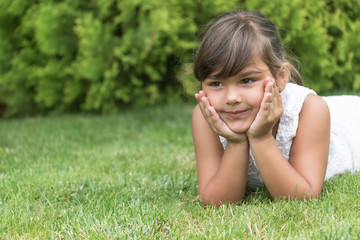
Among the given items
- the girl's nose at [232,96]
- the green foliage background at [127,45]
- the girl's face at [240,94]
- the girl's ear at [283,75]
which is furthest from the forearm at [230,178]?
the green foliage background at [127,45]

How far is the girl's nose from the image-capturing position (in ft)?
7.28

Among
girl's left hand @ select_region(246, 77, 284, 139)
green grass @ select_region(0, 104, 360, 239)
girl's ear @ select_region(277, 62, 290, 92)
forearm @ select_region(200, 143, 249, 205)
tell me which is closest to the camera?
green grass @ select_region(0, 104, 360, 239)

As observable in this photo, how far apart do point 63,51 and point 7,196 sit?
15.4 ft

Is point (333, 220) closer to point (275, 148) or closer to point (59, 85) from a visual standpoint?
point (275, 148)

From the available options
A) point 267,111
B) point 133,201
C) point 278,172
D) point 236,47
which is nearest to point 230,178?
point 278,172

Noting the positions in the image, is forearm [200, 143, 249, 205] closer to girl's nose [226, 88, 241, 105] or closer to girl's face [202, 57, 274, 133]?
girl's face [202, 57, 274, 133]

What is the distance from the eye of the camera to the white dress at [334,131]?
2502mm

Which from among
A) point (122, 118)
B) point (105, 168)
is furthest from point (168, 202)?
point (122, 118)

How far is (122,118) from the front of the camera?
6.46 m

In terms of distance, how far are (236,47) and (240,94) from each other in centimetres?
22

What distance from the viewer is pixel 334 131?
318cm

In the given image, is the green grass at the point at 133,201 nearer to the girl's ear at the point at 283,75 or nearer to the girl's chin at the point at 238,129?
the girl's chin at the point at 238,129

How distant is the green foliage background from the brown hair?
11.2 ft

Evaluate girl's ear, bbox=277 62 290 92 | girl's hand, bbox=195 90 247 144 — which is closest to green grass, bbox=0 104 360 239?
girl's hand, bbox=195 90 247 144
